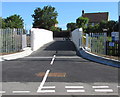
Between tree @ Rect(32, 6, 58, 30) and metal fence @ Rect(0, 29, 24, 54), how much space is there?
192 feet

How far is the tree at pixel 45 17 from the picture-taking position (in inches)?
3113

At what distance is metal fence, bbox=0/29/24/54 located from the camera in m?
18.8

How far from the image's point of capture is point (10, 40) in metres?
19.1

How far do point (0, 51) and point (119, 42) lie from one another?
371 inches

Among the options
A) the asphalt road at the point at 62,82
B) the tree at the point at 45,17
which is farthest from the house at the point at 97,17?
the asphalt road at the point at 62,82

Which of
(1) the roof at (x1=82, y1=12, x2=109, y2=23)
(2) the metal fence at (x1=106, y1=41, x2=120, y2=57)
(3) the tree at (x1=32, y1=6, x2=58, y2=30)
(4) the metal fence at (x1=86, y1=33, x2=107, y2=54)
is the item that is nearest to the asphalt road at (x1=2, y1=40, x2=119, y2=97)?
(2) the metal fence at (x1=106, y1=41, x2=120, y2=57)

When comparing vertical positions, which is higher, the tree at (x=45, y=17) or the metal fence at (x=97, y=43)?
the tree at (x=45, y=17)

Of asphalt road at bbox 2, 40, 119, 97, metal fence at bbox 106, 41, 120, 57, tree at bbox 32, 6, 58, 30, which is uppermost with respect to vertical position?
tree at bbox 32, 6, 58, 30


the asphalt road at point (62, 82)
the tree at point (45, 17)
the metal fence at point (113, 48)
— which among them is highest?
the tree at point (45, 17)

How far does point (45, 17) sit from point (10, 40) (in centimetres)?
6138

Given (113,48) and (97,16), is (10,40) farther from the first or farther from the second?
(97,16)

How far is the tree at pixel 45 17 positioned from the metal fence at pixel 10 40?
58545mm

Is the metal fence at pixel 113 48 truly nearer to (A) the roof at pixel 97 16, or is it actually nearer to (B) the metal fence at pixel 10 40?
(B) the metal fence at pixel 10 40

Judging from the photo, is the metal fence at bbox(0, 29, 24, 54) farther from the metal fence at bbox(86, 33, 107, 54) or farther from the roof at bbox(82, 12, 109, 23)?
the roof at bbox(82, 12, 109, 23)
